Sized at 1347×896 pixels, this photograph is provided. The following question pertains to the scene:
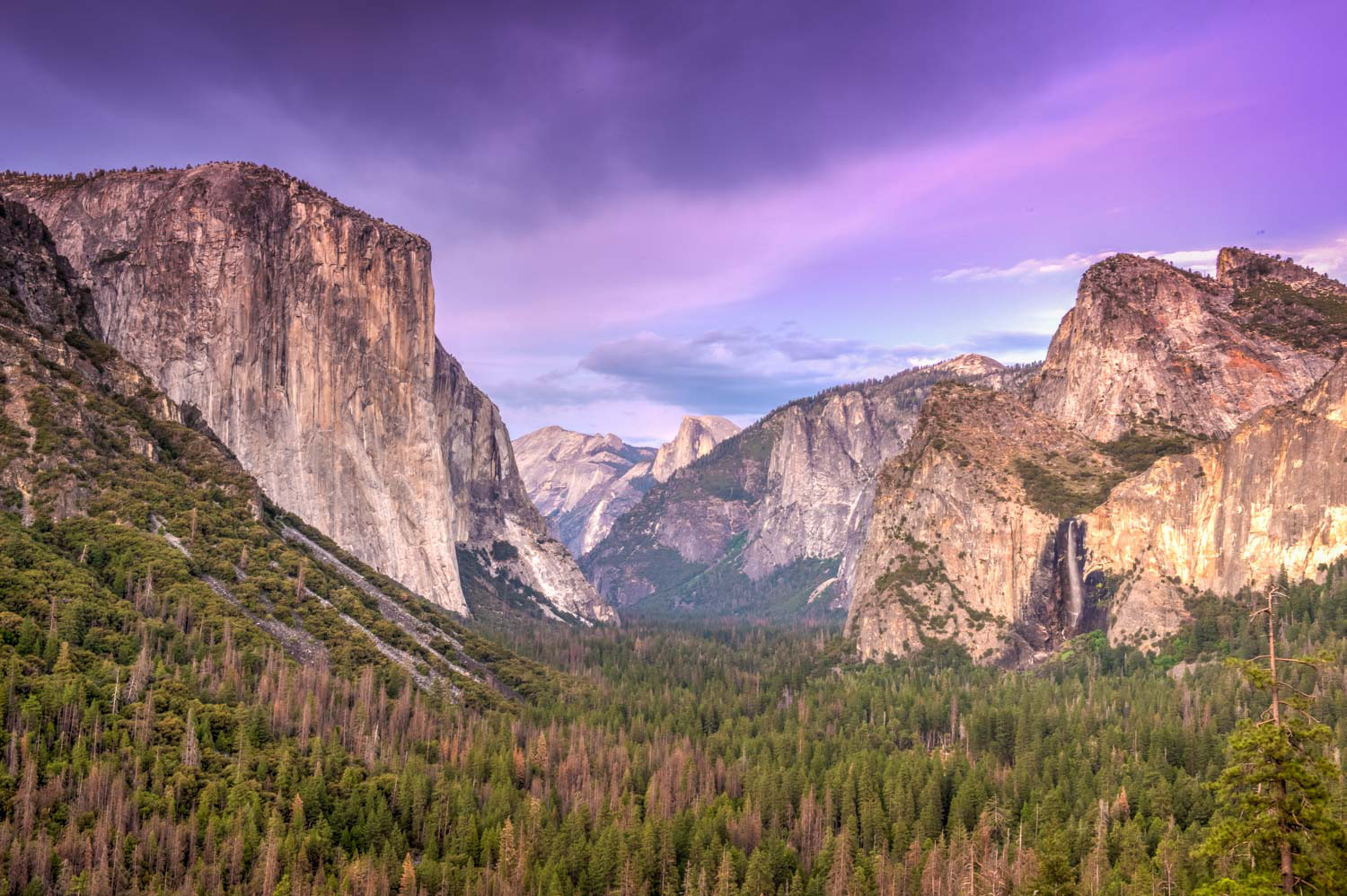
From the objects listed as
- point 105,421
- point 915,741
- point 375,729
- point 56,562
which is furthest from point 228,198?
point 915,741

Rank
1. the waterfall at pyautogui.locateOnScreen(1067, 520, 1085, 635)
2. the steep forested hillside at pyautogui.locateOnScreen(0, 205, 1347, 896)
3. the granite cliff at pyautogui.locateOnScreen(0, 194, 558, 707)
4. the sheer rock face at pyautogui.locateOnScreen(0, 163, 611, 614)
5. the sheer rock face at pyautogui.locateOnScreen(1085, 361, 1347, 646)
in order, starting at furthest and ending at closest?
the waterfall at pyautogui.locateOnScreen(1067, 520, 1085, 635) → the sheer rock face at pyautogui.locateOnScreen(0, 163, 611, 614) → the sheer rock face at pyautogui.locateOnScreen(1085, 361, 1347, 646) → the granite cliff at pyautogui.locateOnScreen(0, 194, 558, 707) → the steep forested hillside at pyautogui.locateOnScreen(0, 205, 1347, 896)

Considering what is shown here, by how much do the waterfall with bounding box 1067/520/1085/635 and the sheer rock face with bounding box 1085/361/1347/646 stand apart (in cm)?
329

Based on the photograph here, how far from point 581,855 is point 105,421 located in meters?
82.1

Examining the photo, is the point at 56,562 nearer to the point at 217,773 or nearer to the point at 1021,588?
the point at 217,773

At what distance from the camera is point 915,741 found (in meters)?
133

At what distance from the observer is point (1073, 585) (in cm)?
18850

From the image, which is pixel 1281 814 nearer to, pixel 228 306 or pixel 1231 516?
pixel 1231 516

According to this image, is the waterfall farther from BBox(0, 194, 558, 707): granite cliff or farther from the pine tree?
the pine tree

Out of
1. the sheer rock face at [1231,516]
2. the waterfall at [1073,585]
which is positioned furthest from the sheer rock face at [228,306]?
the sheer rock face at [1231,516]

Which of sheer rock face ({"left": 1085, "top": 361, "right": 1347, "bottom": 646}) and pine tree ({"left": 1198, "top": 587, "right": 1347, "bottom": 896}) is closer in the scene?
pine tree ({"left": 1198, "top": 587, "right": 1347, "bottom": 896})

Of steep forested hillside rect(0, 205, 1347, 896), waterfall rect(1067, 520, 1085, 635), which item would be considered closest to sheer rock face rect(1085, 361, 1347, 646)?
waterfall rect(1067, 520, 1085, 635)

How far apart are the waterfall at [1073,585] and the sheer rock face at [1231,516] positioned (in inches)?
130

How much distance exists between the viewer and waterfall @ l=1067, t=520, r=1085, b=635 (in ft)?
611

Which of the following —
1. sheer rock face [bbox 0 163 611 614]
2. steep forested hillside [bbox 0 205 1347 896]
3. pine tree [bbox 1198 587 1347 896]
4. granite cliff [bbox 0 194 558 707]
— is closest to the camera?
pine tree [bbox 1198 587 1347 896]
